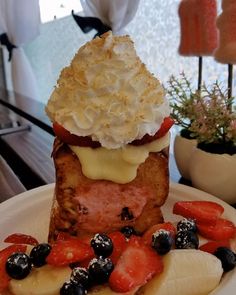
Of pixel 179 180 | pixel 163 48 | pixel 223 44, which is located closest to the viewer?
pixel 223 44

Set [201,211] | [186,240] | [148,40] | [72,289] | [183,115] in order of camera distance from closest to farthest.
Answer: [72,289], [186,240], [201,211], [183,115], [148,40]

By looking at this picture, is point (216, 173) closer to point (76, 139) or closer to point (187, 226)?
point (187, 226)

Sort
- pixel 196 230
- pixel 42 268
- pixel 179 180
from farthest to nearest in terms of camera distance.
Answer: pixel 179 180, pixel 196 230, pixel 42 268

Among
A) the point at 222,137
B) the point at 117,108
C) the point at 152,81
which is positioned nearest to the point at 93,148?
the point at 117,108

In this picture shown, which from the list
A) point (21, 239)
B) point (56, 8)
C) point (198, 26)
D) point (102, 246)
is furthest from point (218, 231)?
point (56, 8)

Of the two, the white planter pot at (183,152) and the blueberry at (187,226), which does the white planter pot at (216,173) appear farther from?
the blueberry at (187,226)

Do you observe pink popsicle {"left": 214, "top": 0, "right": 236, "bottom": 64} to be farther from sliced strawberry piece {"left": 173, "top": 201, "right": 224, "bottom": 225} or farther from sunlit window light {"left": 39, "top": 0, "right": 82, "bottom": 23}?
sunlit window light {"left": 39, "top": 0, "right": 82, "bottom": 23}

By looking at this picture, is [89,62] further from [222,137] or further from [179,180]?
[179,180]
